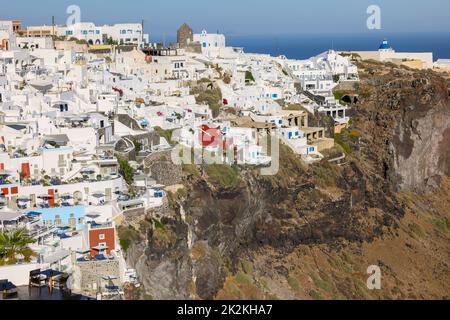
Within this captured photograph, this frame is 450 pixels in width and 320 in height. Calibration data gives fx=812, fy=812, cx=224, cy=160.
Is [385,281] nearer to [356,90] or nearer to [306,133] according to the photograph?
[306,133]

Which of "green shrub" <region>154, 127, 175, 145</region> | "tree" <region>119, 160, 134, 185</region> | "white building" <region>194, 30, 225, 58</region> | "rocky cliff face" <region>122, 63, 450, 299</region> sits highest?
"white building" <region>194, 30, 225, 58</region>

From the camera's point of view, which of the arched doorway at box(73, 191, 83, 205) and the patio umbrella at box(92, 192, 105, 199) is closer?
the arched doorway at box(73, 191, 83, 205)

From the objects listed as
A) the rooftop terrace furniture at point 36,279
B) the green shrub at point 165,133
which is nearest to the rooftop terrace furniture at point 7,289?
the rooftop terrace furniture at point 36,279

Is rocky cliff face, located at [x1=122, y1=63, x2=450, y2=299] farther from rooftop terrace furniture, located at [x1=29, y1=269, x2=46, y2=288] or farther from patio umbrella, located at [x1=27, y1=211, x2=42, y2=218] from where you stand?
rooftop terrace furniture, located at [x1=29, y1=269, x2=46, y2=288]

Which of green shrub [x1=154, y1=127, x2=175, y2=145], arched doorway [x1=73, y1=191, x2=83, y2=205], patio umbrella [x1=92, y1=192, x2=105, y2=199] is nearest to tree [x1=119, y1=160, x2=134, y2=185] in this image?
patio umbrella [x1=92, y1=192, x2=105, y2=199]

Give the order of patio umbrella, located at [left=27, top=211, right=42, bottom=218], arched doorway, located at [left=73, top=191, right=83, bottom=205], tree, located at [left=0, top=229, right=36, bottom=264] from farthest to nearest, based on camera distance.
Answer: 1. arched doorway, located at [left=73, top=191, right=83, bottom=205]
2. patio umbrella, located at [left=27, top=211, right=42, bottom=218]
3. tree, located at [left=0, top=229, right=36, bottom=264]

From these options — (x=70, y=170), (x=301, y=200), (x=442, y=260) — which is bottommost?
(x=442, y=260)

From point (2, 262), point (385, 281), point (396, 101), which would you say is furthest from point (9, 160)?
point (396, 101)

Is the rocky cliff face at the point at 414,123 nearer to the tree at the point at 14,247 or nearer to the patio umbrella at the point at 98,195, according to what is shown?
the patio umbrella at the point at 98,195
